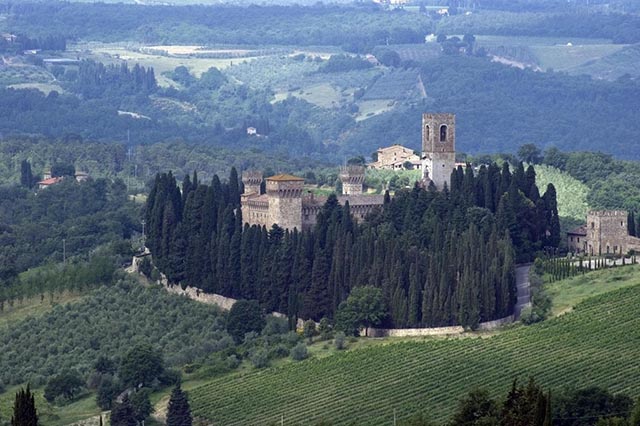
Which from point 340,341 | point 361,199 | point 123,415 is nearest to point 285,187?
point 361,199

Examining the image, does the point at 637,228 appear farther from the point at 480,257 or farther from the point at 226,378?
the point at 226,378

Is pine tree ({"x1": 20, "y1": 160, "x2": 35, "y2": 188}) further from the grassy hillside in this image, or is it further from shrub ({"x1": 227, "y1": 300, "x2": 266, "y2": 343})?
shrub ({"x1": 227, "y1": 300, "x2": 266, "y2": 343})

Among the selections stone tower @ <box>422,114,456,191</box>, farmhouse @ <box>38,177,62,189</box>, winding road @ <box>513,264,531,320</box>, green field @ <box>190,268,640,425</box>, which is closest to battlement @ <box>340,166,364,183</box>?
stone tower @ <box>422,114,456,191</box>

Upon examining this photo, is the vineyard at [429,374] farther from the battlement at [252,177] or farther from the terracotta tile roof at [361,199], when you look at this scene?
the battlement at [252,177]

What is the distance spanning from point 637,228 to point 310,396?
21050 mm

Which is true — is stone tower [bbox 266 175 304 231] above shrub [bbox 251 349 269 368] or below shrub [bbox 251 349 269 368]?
above

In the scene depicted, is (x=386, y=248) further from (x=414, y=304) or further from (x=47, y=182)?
(x=47, y=182)

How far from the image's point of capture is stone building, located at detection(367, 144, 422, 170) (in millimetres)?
117562

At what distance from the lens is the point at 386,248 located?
87750mm

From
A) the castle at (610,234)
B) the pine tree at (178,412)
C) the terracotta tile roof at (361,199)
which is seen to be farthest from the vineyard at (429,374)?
the terracotta tile roof at (361,199)

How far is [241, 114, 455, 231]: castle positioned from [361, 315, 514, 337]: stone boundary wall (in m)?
10.2

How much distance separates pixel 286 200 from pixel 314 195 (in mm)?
4944

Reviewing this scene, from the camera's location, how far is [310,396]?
253 ft

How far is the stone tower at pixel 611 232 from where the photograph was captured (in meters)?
91.9
